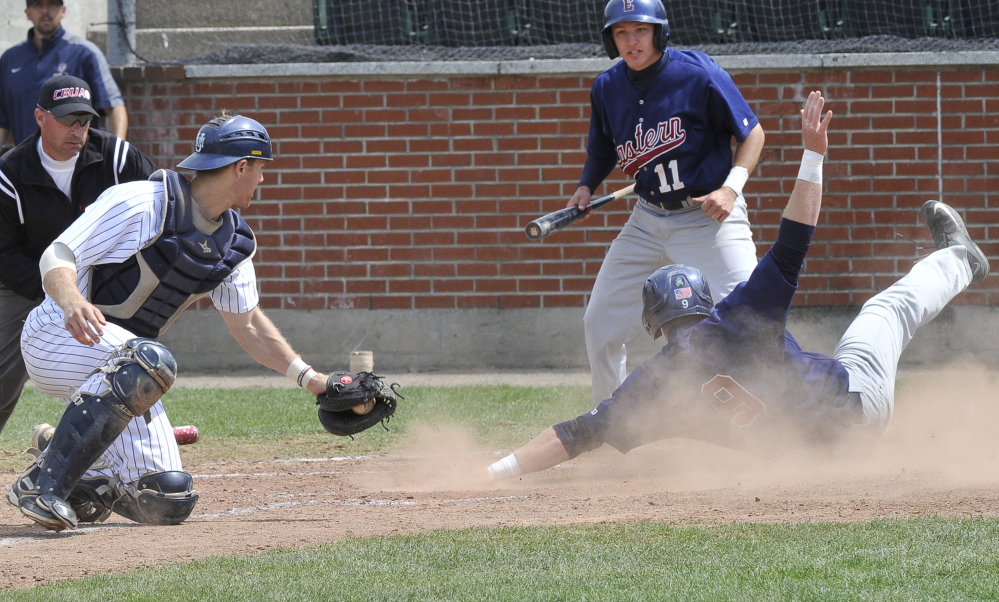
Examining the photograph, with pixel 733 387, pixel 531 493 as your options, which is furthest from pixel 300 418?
pixel 733 387

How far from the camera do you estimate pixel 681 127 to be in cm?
599

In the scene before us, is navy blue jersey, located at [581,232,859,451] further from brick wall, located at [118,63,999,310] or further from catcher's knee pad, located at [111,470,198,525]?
brick wall, located at [118,63,999,310]

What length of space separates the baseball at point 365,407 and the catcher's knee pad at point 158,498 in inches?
29.2

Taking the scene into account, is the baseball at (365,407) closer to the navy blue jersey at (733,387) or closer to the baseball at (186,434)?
the navy blue jersey at (733,387)

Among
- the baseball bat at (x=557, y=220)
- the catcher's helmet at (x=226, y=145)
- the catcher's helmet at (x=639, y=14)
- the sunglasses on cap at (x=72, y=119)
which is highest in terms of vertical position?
the catcher's helmet at (x=639, y=14)

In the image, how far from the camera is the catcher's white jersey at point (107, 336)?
15.1 feet

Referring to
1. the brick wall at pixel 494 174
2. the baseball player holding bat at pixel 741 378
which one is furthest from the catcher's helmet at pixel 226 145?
the brick wall at pixel 494 174

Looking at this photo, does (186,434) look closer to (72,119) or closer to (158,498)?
(72,119)

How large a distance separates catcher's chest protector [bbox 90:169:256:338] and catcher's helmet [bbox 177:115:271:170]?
0.15m

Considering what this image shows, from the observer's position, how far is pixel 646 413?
16.4 feet

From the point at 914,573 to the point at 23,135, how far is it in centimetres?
705

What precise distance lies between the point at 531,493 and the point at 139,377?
1.88 meters

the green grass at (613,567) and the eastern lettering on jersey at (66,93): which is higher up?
the eastern lettering on jersey at (66,93)

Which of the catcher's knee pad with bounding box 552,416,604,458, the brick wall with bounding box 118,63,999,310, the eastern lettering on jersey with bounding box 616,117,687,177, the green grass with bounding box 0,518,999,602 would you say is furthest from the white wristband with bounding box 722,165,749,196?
the brick wall with bounding box 118,63,999,310
